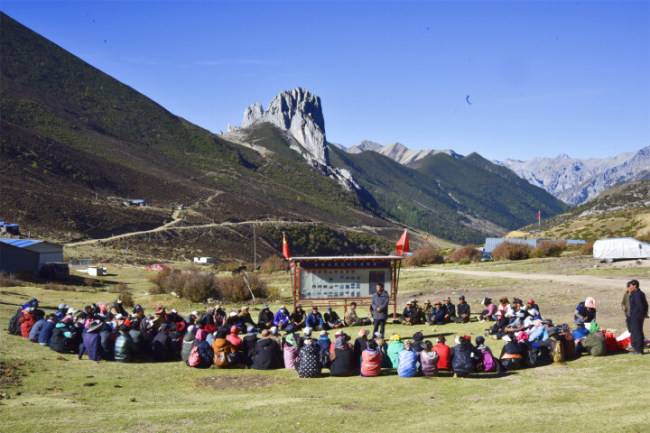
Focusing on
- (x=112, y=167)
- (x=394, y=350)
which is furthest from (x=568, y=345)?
(x=112, y=167)

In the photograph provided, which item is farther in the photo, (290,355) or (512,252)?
(512,252)

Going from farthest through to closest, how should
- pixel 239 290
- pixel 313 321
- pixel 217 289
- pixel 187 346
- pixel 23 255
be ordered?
pixel 23 255, pixel 217 289, pixel 239 290, pixel 313 321, pixel 187 346

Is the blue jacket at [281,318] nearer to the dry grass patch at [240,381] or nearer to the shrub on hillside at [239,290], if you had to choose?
the dry grass patch at [240,381]

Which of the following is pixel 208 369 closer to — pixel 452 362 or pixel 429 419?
pixel 452 362

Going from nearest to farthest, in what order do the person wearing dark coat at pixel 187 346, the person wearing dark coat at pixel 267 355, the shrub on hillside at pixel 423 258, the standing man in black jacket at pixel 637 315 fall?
the standing man in black jacket at pixel 637 315, the person wearing dark coat at pixel 267 355, the person wearing dark coat at pixel 187 346, the shrub on hillside at pixel 423 258

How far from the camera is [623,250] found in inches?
1516

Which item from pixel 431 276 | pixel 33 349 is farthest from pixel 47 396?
pixel 431 276

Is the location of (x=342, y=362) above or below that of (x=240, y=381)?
above

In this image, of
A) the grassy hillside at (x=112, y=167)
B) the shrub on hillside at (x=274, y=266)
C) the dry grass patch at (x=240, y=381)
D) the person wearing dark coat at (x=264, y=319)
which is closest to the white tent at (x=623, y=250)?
the shrub on hillside at (x=274, y=266)

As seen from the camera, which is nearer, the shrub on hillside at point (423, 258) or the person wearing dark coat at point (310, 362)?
the person wearing dark coat at point (310, 362)

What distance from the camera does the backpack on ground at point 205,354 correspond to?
13.7 metres

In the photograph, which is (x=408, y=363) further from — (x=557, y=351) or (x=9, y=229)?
(x=9, y=229)

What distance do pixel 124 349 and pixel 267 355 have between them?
3.55 meters

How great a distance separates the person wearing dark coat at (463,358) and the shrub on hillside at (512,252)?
1536 inches
